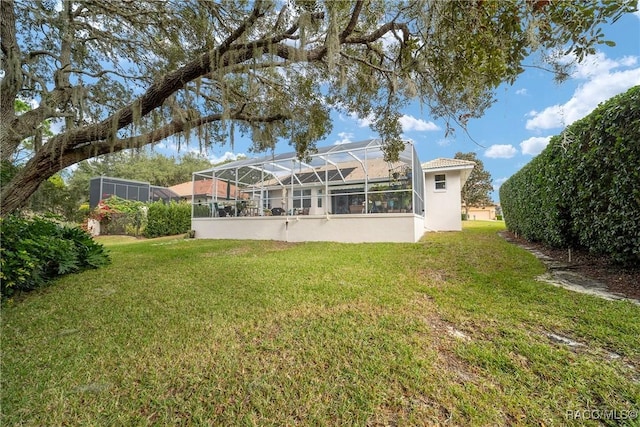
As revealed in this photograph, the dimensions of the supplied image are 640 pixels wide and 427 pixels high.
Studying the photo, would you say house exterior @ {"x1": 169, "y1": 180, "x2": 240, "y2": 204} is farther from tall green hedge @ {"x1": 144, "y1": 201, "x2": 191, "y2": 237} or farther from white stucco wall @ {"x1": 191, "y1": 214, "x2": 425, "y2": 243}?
tall green hedge @ {"x1": 144, "y1": 201, "x2": 191, "y2": 237}

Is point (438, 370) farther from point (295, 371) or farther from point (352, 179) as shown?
point (352, 179)

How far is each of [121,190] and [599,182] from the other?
82.2 feet

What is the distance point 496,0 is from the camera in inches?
77.1

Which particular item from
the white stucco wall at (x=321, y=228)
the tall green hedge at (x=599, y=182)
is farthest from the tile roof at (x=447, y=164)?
the tall green hedge at (x=599, y=182)

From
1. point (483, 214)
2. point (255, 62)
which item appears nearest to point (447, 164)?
point (255, 62)

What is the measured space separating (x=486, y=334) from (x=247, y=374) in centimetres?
213

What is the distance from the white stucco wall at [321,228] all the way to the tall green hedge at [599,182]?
361 cm

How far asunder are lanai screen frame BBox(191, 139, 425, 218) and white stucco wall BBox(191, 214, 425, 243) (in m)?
0.40

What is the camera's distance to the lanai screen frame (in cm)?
884

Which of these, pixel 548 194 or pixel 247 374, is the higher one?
pixel 548 194

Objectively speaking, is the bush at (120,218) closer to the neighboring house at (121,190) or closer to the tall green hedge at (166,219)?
the tall green hedge at (166,219)

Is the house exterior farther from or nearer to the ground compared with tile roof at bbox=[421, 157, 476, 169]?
nearer to the ground

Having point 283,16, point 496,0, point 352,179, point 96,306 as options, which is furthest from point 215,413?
point 352,179

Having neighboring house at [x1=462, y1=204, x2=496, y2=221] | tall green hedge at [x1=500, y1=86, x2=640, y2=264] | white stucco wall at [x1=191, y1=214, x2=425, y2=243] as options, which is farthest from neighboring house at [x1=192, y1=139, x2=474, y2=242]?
neighboring house at [x1=462, y1=204, x2=496, y2=221]
